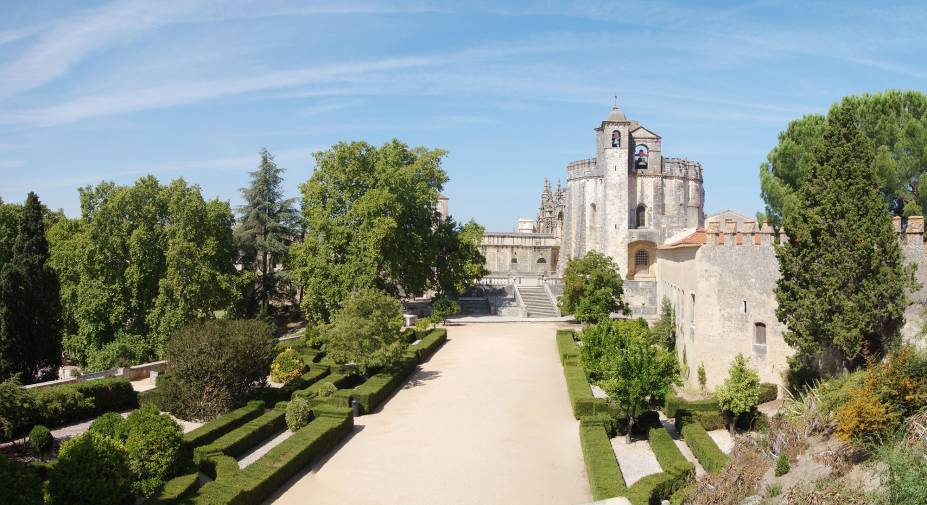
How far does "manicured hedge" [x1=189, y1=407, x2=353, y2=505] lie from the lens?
14289 millimetres

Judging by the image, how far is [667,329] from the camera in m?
35.2

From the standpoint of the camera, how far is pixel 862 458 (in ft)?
41.4

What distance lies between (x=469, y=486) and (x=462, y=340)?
2201 cm

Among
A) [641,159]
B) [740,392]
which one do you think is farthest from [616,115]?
[740,392]

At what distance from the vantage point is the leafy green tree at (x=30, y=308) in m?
27.0

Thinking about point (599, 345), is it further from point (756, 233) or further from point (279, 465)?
point (279, 465)

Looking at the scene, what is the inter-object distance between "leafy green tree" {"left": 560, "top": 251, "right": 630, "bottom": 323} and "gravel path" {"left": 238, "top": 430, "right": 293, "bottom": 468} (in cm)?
2117

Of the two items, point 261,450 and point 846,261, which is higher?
point 846,261

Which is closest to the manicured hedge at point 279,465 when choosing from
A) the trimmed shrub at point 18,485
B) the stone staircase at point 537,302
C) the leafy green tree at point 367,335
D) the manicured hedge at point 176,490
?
the manicured hedge at point 176,490

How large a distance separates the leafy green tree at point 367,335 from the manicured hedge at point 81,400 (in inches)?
293

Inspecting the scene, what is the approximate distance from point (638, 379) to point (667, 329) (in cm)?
1641

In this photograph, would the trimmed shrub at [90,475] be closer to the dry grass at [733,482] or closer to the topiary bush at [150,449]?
the topiary bush at [150,449]

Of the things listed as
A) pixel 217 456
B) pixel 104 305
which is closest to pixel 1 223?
pixel 104 305

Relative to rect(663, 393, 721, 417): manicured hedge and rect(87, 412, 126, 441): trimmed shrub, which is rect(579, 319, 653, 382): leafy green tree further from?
rect(87, 412, 126, 441): trimmed shrub
